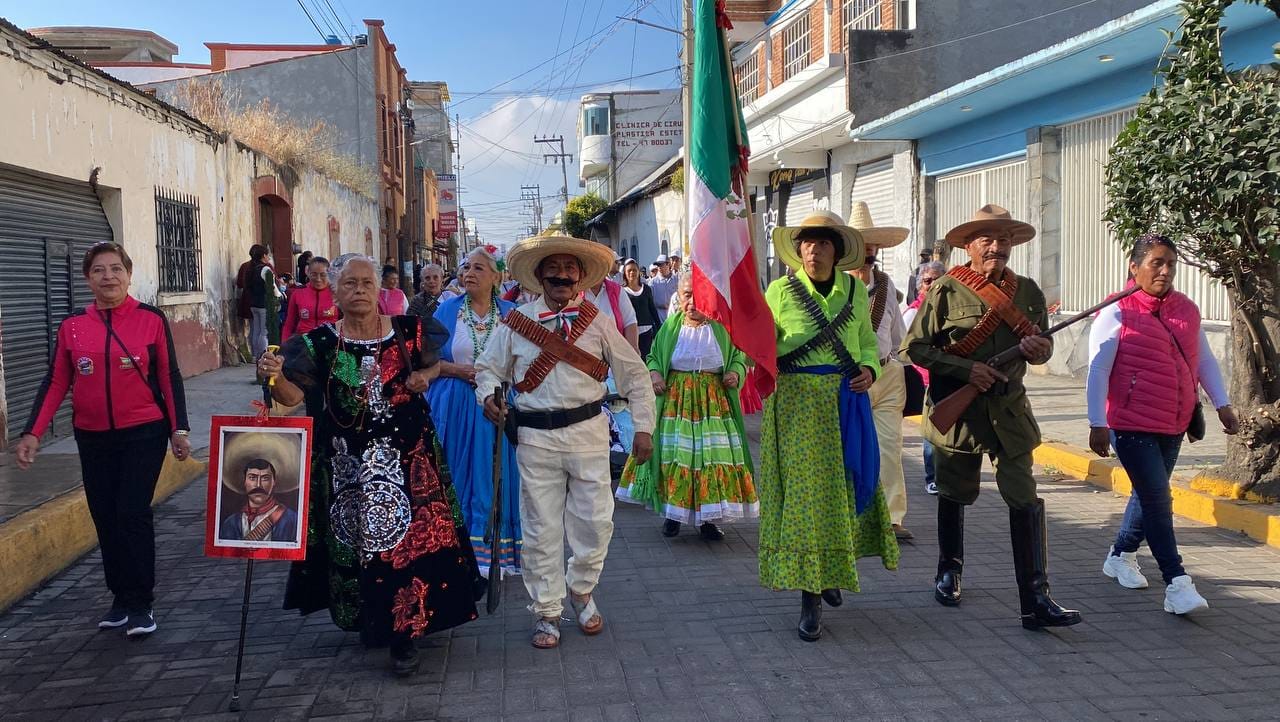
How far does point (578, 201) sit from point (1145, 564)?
47.4 metres

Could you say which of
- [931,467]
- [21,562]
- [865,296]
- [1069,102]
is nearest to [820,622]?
[865,296]

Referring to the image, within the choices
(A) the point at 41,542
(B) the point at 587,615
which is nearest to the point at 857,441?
(B) the point at 587,615

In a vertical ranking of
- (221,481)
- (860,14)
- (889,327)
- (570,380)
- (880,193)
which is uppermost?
(860,14)

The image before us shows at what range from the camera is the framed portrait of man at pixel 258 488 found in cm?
419

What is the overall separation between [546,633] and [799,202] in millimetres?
20859

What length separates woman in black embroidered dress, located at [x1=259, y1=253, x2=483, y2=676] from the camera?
175 inches

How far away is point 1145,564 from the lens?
607 centimetres

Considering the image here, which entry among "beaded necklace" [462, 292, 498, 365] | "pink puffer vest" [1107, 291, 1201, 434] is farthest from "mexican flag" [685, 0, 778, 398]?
"pink puffer vest" [1107, 291, 1201, 434]

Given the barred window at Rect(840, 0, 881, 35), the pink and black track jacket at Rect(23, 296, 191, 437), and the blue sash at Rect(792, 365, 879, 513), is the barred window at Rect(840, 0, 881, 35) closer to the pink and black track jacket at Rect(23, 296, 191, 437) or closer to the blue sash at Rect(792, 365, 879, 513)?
the blue sash at Rect(792, 365, 879, 513)

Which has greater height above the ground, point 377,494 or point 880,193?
point 880,193

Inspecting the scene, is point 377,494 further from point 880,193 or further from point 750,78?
point 750,78

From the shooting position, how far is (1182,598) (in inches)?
200

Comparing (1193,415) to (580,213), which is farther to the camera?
(580,213)

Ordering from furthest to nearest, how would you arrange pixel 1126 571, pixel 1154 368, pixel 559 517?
pixel 1126 571 < pixel 1154 368 < pixel 559 517
